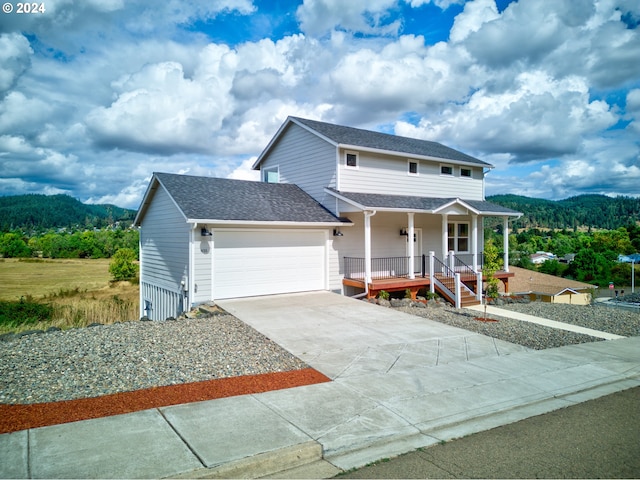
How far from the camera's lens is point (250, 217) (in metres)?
13.4

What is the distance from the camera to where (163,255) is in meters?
15.4

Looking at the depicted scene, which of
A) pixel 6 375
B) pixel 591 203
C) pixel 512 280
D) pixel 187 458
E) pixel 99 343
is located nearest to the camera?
pixel 187 458

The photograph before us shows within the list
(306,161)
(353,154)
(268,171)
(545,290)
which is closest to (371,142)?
(353,154)

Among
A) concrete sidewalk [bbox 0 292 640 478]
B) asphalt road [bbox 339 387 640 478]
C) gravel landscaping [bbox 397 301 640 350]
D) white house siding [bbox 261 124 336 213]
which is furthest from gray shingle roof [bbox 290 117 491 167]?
asphalt road [bbox 339 387 640 478]

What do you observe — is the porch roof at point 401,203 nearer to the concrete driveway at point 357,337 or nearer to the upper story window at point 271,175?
the concrete driveway at point 357,337

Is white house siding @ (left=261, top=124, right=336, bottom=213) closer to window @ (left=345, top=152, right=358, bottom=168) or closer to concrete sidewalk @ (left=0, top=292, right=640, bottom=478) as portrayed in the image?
window @ (left=345, top=152, right=358, bottom=168)

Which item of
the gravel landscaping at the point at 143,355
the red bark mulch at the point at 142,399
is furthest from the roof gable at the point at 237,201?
the red bark mulch at the point at 142,399

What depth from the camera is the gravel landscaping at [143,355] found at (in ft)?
18.8

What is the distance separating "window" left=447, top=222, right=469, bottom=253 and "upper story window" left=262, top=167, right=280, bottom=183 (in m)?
8.22

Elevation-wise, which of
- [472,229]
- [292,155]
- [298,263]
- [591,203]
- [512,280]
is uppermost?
[591,203]

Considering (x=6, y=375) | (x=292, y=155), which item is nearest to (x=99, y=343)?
(x=6, y=375)

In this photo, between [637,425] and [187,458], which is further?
[637,425]

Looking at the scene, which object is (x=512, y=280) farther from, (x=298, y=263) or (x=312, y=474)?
(x=312, y=474)

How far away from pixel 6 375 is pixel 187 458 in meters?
3.72
